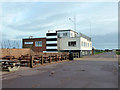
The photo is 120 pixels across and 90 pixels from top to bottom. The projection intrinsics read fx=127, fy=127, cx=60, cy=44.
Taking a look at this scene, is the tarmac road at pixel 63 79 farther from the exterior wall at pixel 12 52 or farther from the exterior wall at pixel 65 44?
the exterior wall at pixel 65 44

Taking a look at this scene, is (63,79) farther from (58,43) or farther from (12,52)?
(58,43)

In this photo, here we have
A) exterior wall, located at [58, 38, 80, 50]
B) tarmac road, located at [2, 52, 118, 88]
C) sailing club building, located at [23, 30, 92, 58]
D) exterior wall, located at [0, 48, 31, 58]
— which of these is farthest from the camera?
sailing club building, located at [23, 30, 92, 58]

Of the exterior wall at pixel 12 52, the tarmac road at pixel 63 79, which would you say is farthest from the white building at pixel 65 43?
the tarmac road at pixel 63 79

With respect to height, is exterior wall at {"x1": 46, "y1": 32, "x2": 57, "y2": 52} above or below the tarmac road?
above

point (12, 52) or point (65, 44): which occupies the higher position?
point (65, 44)

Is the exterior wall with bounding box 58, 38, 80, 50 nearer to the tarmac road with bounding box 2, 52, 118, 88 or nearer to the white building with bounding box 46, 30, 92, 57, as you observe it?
the white building with bounding box 46, 30, 92, 57

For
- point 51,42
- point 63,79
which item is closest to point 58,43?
point 51,42

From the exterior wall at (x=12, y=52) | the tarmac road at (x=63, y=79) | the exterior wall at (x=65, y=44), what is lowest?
the tarmac road at (x=63, y=79)

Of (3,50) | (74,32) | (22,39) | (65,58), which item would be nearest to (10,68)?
(3,50)

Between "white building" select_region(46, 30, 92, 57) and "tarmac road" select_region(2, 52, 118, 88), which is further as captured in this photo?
"white building" select_region(46, 30, 92, 57)

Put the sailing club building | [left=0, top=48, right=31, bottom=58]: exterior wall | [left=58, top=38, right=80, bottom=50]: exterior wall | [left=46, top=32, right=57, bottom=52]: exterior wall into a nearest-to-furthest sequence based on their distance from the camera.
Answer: [left=0, top=48, right=31, bottom=58]: exterior wall, [left=58, top=38, right=80, bottom=50]: exterior wall, the sailing club building, [left=46, top=32, right=57, bottom=52]: exterior wall

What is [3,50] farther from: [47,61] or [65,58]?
[65,58]

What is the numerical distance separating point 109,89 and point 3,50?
58.2ft

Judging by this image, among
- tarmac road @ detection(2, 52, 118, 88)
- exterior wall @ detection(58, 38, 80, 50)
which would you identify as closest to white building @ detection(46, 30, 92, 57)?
exterior wall @ detection(58, 38, 80, 50)
